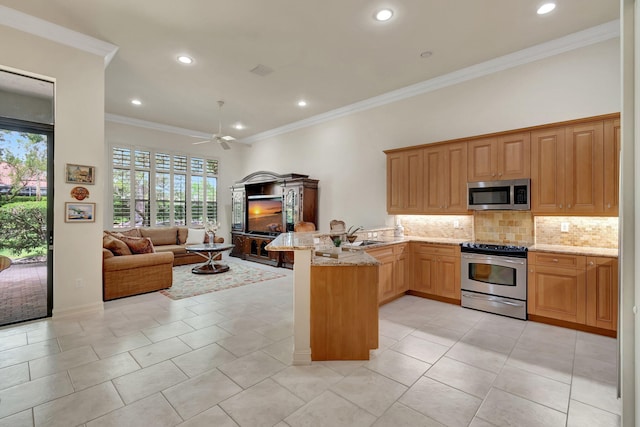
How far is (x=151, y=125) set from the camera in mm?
7383

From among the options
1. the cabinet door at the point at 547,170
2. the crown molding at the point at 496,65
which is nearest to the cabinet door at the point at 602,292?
the cabinet door at the point at 547,170

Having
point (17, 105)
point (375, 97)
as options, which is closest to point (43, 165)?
point (17, 105)

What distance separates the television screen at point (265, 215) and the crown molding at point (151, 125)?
244 centimetres

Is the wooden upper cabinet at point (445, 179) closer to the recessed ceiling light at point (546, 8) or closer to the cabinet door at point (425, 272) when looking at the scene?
the cabinet door at point (425, 272)

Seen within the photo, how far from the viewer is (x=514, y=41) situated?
376 centimetres

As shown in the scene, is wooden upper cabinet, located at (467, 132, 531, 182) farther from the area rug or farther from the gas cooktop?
the area rug

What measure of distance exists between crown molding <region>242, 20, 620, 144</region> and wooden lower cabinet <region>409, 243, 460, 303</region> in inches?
105

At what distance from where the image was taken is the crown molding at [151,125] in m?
6.80

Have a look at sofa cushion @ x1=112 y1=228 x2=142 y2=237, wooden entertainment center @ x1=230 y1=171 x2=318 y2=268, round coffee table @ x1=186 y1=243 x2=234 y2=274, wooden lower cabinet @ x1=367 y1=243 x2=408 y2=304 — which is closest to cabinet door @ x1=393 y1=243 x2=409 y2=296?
wooden lower cabinet @ x1=367 y1=243 x2=408 y2=304

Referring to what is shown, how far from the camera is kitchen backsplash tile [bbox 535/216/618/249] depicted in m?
A: 3.48

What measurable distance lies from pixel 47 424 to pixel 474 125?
18.3 feet

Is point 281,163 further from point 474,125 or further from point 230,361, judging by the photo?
point 230,361

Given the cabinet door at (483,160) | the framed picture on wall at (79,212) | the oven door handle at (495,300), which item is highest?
the cabinet door at (483,160)

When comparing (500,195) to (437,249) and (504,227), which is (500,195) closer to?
(504,227)
